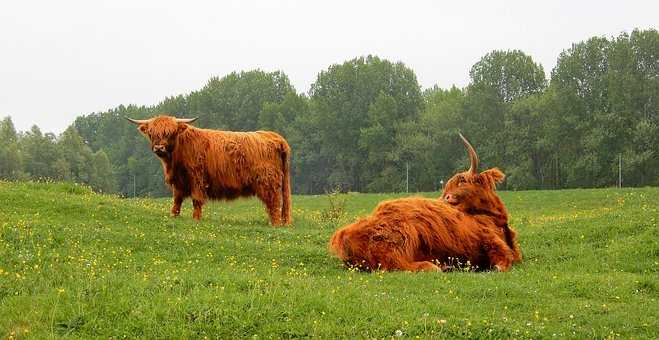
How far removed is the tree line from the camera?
181ft

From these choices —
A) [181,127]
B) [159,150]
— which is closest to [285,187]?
[181,127]

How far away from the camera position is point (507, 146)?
64375mm

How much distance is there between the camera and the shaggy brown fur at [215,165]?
16.9 metres

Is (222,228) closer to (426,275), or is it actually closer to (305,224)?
(305,224)

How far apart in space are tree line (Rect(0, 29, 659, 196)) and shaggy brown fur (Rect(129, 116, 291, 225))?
41867 millimetres

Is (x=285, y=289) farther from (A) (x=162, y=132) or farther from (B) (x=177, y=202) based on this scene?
(B) (x=177, y=202)

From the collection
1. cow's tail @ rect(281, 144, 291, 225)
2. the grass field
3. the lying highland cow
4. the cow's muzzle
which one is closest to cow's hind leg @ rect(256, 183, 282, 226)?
cow's tail @ rect(281, 144, 291, 225)

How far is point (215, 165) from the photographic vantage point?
1709 cm

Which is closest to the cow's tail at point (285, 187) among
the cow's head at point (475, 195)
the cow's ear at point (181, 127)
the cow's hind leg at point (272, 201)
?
the cow's hind leg at point (272, 201)

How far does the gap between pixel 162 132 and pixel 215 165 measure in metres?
1.58

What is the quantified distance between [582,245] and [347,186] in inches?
2633

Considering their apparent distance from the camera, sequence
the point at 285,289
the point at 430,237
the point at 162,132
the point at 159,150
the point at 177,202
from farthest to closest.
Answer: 1. the point at 177,202
2. the point at 162,132
3. the point at 159,150
4. the point at 430,237
5. the point at 285,289

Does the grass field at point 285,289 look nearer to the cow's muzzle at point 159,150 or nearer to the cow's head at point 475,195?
the cow's head at point 475,195

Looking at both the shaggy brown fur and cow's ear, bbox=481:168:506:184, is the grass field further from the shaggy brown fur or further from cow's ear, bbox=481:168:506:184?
the shaggy brown fur
